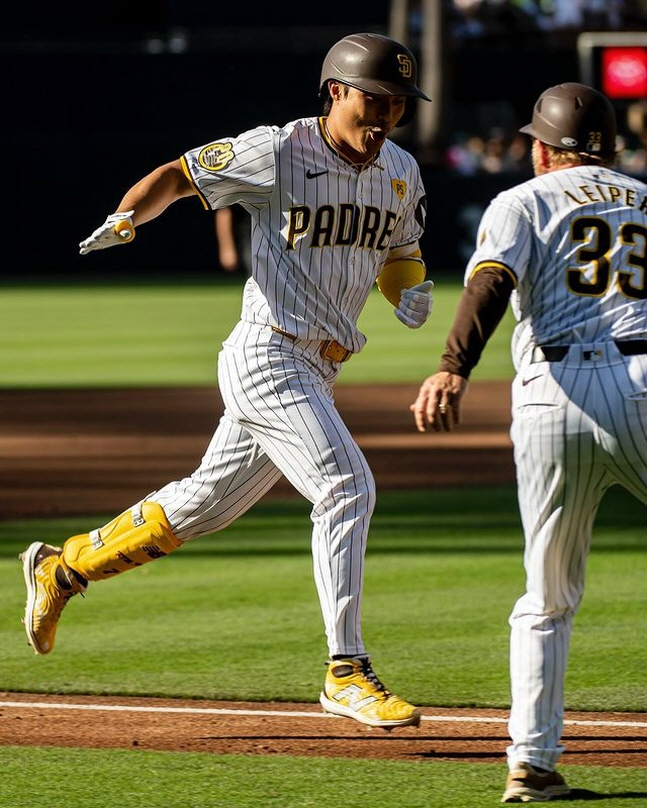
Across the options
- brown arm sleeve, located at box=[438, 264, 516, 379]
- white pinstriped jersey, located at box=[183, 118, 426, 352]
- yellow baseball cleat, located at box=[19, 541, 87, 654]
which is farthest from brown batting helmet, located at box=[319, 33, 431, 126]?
yellow baseball cleat, located at box=[19, 541, 87, 654]

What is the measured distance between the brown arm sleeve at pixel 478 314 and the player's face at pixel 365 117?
1.10 metres

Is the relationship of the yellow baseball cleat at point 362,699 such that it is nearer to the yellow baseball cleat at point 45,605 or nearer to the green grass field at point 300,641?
the green grass field at point 300,641

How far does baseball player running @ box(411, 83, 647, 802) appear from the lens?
4180mm

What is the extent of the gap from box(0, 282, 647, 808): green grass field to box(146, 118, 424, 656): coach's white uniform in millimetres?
709

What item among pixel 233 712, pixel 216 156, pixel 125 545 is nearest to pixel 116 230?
pixel 216 156

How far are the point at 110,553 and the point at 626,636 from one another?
224cm

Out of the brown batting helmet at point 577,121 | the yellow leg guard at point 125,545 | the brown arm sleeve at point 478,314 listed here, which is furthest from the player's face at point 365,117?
the yellow leg guard at point 125,545

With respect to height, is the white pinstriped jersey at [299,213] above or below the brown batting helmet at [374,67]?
below

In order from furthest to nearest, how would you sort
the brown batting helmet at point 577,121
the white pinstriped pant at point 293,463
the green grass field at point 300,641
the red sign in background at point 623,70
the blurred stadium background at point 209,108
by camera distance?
the blurred stadium background at point 209,108 → the red sign in background at point 623,70 → the white pinstriped pant at point 293,463 → the green grass field at point 300,641 → the brown batting helmet at point 577,121

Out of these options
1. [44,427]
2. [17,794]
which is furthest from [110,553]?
[44,427]

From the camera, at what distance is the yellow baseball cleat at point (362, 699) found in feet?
16.2

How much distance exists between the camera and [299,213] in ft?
16.9

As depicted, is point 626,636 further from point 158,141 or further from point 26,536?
point 158,141

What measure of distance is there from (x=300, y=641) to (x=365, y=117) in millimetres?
2356
